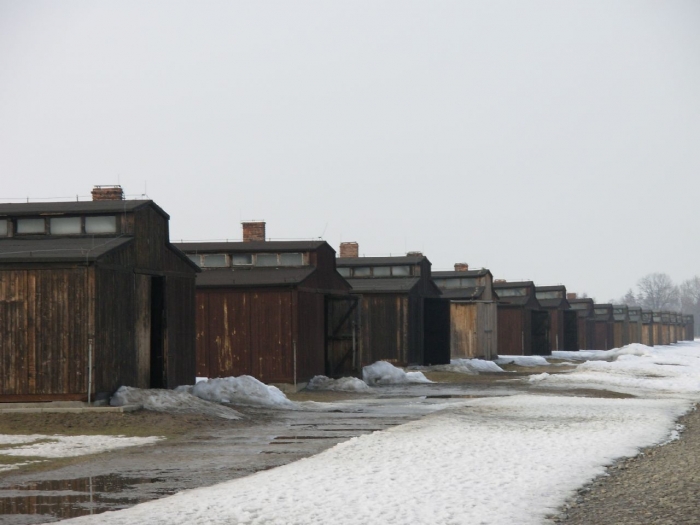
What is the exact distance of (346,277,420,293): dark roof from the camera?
45.4m

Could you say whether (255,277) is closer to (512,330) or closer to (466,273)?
(466,273)

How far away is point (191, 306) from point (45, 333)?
639 centimetres

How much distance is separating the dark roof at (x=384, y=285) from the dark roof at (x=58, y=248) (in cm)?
2012

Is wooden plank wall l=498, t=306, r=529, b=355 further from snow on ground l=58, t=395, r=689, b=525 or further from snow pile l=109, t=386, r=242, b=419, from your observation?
snow on ground l=58, t=395, r=689, b=525

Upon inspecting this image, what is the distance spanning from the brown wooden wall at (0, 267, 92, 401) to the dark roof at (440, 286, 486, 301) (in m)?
35.2

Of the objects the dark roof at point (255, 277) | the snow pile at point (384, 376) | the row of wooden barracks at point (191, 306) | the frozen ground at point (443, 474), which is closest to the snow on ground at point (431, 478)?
the frozen ground at point (443, 474)

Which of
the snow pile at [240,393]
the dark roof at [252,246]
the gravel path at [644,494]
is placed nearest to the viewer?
the gravel path at [644,494]

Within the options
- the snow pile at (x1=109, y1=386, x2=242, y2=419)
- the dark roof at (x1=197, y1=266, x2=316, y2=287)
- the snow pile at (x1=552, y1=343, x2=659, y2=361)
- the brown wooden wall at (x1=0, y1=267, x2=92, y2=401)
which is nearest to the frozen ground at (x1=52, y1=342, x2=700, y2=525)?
the snow pile at (x1=109, y1=386, x2=242, y2=419)

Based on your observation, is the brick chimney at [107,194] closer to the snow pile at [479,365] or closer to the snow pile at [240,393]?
the snow pile at [240,393]

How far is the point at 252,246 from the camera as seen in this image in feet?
121

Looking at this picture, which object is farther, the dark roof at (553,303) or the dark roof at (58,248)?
the dark roof at (553,303)

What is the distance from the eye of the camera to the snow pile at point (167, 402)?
24094 mm

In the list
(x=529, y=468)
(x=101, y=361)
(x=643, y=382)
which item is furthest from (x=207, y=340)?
(x=529, y=468)

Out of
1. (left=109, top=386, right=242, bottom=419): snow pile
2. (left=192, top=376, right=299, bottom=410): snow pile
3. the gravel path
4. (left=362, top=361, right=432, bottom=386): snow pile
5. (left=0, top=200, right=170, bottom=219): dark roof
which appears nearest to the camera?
the gravel path
